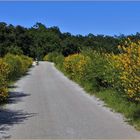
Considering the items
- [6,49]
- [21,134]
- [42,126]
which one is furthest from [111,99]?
[6,49]

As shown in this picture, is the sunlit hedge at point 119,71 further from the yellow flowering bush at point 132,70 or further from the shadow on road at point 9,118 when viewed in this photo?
the shadow on road at point 9,118

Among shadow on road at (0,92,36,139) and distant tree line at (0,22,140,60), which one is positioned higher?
distant tree line at (0,22,140,60)

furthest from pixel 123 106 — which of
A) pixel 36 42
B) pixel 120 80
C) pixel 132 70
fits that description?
pixel 36 42

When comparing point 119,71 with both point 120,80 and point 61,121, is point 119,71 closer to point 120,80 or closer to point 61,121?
point 120,80

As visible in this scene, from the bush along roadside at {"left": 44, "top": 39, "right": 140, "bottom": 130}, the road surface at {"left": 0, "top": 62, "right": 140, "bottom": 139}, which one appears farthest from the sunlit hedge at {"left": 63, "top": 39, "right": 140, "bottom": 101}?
the road surface at {"left": 0, "top": 62, "right": 140, "bottom": 139}

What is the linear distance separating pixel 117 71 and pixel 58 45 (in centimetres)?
10400

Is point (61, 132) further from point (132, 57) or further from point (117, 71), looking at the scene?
point (117, 71)

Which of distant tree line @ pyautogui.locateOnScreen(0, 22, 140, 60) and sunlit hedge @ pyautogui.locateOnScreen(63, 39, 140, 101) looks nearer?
sunlit hedge @ pyautogui.locateOnScreen(63, 39, 140, 101)

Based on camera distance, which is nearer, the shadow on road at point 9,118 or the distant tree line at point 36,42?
the shadow on road at point 9,118

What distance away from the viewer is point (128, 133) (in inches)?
494

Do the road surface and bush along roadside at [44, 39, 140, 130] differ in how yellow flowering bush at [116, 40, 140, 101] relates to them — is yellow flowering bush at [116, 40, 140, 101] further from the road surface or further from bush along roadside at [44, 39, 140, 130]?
the road surface

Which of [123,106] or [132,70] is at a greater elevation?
[132,70]

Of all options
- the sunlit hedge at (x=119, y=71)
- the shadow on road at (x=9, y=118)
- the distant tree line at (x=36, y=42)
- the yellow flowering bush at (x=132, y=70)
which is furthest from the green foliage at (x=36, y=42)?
the yellow flowering bush at (x=132, y=70)

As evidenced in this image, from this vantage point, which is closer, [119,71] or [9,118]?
[9,118]
